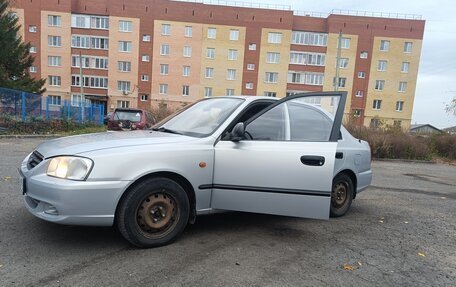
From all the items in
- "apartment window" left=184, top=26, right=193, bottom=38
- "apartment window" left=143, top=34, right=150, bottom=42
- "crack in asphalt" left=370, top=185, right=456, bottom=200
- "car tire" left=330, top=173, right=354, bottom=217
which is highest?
"apartment window" left=184, top=26, right=193, bottom=38

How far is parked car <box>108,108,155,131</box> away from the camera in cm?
1194

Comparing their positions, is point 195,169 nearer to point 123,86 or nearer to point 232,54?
point 232,54

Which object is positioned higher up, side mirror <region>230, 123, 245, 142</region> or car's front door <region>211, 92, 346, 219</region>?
side mirror <region>230, 123, 245, 142</region>

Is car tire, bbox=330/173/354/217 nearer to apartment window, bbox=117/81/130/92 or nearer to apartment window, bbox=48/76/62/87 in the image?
apartment window, bbox=117/81/130/92

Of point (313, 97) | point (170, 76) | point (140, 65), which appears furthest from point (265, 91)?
point (313, 97)

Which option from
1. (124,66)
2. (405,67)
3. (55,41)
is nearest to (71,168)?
(124,66)

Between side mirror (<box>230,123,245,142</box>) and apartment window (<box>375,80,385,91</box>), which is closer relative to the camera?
side mirror (<box>230,123,245,142</box>)

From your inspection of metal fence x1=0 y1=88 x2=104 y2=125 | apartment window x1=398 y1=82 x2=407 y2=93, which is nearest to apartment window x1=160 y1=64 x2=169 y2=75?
metal fence x1=0 y1=88 x2=104 y2=125

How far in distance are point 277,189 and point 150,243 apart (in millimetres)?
1512

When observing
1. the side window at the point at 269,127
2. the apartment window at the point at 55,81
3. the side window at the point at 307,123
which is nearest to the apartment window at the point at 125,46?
the apartment window at the point at 55,81

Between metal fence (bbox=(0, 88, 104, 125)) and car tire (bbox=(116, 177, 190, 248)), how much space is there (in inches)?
590

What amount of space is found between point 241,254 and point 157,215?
3.25 ft

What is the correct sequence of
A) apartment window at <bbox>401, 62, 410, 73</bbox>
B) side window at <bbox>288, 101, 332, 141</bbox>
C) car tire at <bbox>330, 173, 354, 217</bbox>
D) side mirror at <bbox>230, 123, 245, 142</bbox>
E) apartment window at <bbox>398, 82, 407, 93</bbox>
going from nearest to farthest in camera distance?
side mirror at <bbox>230, 123, 245, 142</bbox> → side window at <bbox>288, 101, 332, 141</bbox> → car tire at <bbox>330, 173, 354, 217</bbox> → apartment window at <bbox>401, 62, 410, 73</bbox> → apartment window at <bbox>398, 82, 407, 93</bbox>

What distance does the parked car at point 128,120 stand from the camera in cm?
1194
